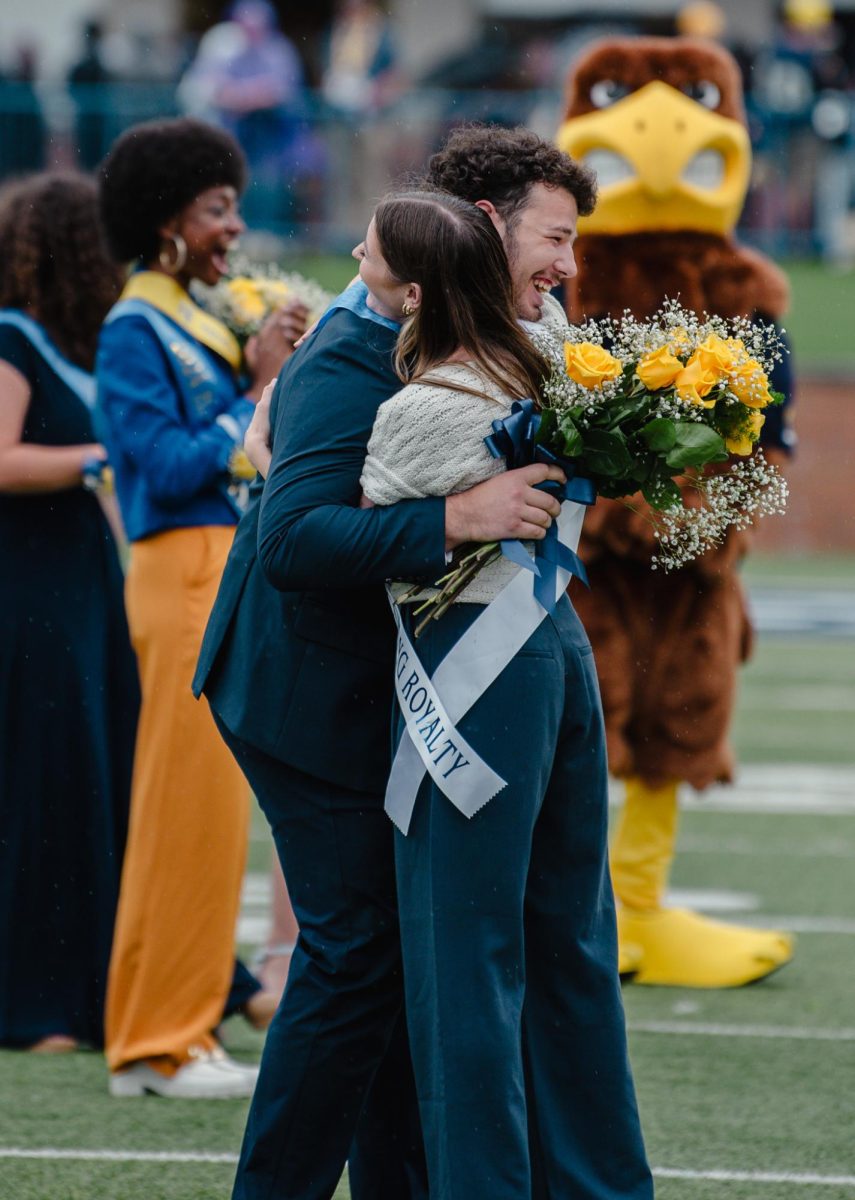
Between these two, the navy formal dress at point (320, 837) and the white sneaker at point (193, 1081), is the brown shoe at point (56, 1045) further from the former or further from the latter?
the navy formal dress at point (320, 837)

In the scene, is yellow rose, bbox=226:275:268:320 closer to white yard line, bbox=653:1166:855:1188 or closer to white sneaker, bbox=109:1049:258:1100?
white sneaker, bbox=109:1049:258:1100

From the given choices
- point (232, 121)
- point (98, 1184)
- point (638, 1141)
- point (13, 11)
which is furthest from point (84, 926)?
point (13, 11)

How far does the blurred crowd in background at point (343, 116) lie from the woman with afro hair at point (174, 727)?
15.4 m

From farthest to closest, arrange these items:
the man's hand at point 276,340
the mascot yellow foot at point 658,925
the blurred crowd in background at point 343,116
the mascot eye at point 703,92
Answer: the blurred crowd in background at point 343,116 < the mascot eye at point 703,92 < the mascot yellow foot at point 658,925 < the man's hand at point 276,340

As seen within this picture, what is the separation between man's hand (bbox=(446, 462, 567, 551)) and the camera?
3.48 metres

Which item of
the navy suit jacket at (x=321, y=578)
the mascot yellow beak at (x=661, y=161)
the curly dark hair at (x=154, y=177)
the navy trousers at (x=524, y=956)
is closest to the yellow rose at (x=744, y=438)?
the navy trousers at (x=524, y=956)

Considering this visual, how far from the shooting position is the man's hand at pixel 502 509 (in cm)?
348

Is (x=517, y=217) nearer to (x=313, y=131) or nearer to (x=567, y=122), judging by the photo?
(x=567, y=122)

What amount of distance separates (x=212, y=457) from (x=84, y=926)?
1.44m

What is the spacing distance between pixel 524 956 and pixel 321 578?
71 cm

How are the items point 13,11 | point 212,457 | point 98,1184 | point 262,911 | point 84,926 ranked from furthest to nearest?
point 13,11 < point 262,911 < point 84,926 < point 212,457 < point 98,1184

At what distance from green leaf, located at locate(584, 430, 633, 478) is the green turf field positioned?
1658mm

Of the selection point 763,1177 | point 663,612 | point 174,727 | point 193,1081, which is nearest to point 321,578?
point 174,727

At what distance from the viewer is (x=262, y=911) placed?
286 inches
